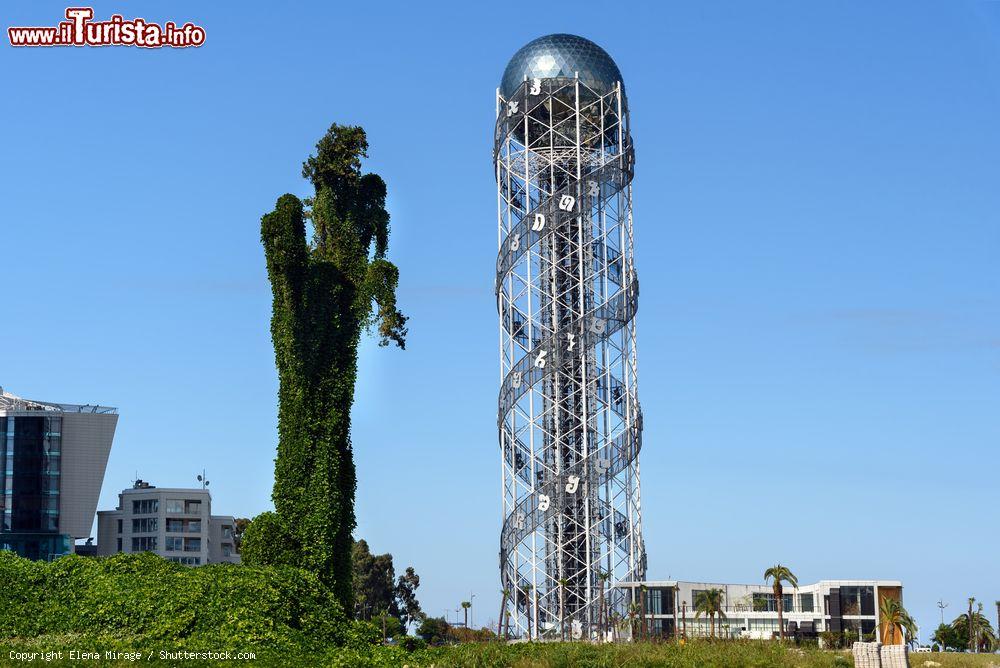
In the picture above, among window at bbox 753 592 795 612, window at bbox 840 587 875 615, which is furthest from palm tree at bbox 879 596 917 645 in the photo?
window at bbox 753 592 795 612

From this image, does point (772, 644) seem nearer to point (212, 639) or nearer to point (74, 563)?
point (212, 639)

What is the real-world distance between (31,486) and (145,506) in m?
21.7

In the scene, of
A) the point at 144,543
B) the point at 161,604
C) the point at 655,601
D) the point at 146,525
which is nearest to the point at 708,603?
the point at 655,601

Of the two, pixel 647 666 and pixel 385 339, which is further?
pixel 385 339

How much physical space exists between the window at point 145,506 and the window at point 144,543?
2904 millimetres

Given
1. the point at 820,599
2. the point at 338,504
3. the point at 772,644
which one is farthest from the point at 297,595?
the point at 820,599

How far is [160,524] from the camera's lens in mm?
145375

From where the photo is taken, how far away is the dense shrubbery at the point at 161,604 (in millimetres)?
42562

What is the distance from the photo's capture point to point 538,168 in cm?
8406

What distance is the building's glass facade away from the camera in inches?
4916

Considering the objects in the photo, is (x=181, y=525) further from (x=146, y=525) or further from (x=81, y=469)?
(x=81, y=469)

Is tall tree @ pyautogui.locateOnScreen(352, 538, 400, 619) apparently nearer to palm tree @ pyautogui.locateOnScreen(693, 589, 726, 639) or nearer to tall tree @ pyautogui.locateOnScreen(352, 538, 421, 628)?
tall tree @ pyautogui.locateOnScreen(352, 538, 421, 628)

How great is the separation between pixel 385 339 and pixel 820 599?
69301mm

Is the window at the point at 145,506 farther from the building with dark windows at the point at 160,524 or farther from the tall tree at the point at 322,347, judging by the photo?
the tall tree at the point at 322,347
